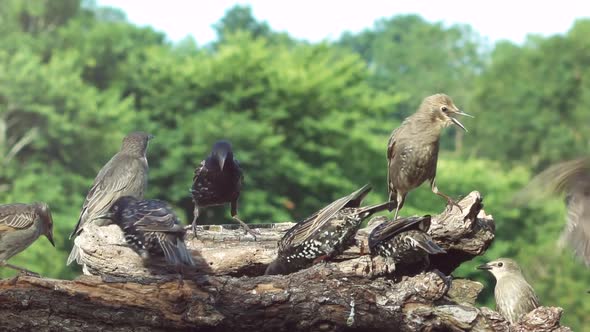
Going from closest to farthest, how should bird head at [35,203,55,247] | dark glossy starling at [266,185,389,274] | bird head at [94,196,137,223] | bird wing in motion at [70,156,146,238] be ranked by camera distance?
1. dark glossy starling at [266,185,389,274]
2. bird head at [94,196,137,223]
3. bird head at [35,203,55,247]
4. bird wing in motion at [70,156,146,238]

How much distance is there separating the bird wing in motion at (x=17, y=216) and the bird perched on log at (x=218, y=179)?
169 cm

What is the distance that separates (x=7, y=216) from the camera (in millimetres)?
11938

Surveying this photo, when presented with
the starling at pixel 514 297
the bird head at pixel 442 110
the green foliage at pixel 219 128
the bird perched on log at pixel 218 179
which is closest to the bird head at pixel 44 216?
the bird perched on log at pixel 218 179

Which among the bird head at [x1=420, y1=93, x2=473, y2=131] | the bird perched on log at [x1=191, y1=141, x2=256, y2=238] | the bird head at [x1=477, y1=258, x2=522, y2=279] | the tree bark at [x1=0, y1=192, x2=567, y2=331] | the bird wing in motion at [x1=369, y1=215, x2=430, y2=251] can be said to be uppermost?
the bird head at [x1=420, y1=93, x2=473, y2=131]

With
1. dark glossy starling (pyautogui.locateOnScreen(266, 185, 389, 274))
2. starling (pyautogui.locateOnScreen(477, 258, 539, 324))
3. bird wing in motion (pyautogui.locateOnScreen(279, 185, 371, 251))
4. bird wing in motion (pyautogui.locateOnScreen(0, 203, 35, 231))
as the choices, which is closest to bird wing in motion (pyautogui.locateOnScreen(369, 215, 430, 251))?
dark glossy starling (pyautogui.locateOnScreen(266, 185, 389, 274))

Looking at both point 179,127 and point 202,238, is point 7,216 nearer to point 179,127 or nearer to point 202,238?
point 202,238

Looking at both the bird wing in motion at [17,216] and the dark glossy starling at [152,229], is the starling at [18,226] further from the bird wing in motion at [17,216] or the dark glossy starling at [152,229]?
the dark glossy starling at [152,229]

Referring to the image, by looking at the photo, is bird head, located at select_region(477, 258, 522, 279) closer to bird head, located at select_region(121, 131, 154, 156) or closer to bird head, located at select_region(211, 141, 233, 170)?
bird head, located at select_region(211, 141, 233, 170)

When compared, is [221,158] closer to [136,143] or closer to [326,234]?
[326,234]

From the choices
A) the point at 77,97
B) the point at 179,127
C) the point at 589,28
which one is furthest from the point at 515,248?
the point at 589,28

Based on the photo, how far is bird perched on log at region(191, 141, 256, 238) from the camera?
37.7 feet

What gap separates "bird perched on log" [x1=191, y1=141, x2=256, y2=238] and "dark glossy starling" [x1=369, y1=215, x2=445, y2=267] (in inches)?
73.0

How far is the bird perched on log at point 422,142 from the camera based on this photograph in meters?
11.7

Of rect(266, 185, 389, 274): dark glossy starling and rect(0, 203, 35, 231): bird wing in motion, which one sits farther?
rect(0, 203, 35, 231): bird wing in motion
